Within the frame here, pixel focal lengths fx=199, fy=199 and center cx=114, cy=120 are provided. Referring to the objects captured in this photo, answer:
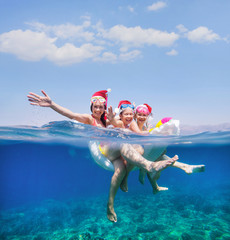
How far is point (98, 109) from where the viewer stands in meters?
6.02

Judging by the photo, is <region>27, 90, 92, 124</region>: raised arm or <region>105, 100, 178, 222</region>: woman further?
<region>27, 90, 92, 124</region>: raised arm

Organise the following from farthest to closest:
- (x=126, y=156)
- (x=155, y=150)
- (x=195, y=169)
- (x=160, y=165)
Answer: (x=155, y=150), (x=195, y=169), (x=126, y=156), (x=160, y=165)

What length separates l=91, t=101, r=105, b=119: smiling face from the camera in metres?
6.02

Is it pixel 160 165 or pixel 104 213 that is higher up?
pixel 160 165

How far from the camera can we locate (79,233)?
30.8ft

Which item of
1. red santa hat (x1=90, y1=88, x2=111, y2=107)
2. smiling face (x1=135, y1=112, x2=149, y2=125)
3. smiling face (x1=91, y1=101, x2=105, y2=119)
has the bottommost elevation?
smiling face (x1=135, y1=112, x2=149, y2=125)

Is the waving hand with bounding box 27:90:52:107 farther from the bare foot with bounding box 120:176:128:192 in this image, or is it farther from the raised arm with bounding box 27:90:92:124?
the bare foot with bounding box 120:176:128:192

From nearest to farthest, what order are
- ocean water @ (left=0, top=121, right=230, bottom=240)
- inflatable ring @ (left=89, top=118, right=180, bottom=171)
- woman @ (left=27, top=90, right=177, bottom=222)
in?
woman @ (left=27, top=90, right=177, bottom=222), inflatable ring @ (left=89, top=118, right=180, bottom=171), ocean water @ (left=0, top=121, right=230, bottom=240)

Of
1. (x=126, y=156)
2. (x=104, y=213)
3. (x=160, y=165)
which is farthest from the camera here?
(x=104, y=213)

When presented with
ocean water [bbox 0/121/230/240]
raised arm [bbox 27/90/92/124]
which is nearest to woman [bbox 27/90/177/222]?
raised arm [bbox 27/90/92/124]

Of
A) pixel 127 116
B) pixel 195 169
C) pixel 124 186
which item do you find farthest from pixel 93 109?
pixel 195 169

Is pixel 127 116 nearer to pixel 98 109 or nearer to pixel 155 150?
pixel 98 109

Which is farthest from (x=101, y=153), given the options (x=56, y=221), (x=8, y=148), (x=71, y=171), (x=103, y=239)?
(x=71, y=171)

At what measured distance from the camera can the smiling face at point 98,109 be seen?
6016 millimetres
